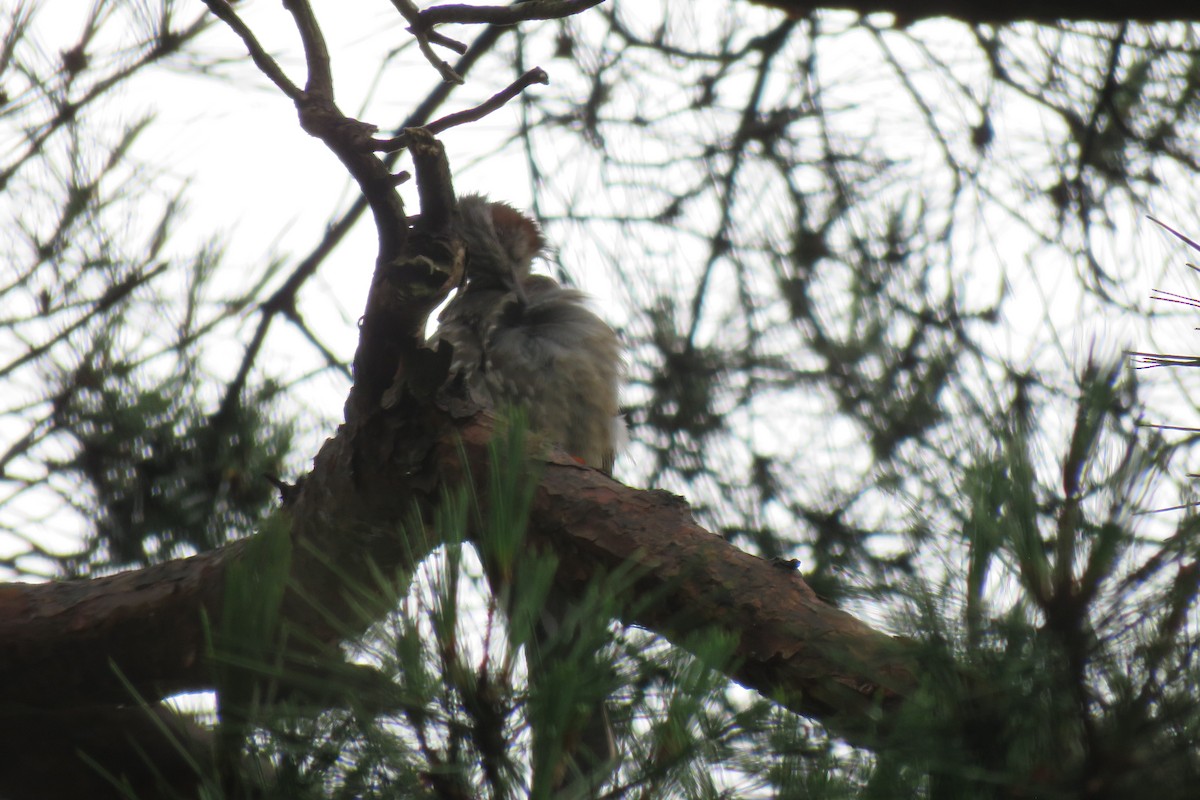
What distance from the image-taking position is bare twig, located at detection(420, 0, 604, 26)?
173 centimetres

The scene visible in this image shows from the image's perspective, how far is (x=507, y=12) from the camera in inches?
67.8

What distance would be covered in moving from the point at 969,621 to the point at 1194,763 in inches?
8.5

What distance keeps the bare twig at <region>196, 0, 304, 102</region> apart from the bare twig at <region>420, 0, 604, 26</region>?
234 mm

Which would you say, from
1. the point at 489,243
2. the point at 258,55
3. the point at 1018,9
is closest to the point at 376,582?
the point at 258,55

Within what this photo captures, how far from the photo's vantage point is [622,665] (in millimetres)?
1178

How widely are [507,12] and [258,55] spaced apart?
1.27 feet

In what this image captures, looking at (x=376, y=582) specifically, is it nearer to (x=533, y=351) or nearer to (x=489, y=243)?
(x=533, y=351)

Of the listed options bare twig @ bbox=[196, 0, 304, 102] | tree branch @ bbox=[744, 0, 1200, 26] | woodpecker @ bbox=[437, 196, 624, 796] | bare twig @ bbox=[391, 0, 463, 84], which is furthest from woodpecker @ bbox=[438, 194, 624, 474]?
bare twig @ bbox=[196, 0, 304, 102]

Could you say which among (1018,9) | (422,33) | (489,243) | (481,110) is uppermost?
(1018,9)

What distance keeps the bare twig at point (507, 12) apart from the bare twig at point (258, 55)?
23 cm

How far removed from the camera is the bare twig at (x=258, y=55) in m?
1.79

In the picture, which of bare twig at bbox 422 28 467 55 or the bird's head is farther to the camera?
the bird's head

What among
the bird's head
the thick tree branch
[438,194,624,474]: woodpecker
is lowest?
the thick tree branch

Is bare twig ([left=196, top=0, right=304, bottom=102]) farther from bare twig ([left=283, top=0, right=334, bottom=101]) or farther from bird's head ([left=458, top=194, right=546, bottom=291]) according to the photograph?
bird's head ([left=458, top=194, right=546, bottom=291])
